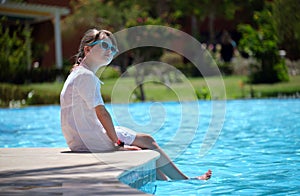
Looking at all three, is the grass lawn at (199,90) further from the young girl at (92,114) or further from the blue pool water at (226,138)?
the young girl at (92,114)

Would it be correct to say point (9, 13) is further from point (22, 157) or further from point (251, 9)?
point (22, 157)

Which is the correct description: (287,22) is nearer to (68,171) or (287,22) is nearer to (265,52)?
(265,52)

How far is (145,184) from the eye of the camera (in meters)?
4.28

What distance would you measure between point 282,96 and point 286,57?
2977mm

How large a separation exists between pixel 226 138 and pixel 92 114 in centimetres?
457

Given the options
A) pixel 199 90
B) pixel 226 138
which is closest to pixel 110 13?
pixel 199 90

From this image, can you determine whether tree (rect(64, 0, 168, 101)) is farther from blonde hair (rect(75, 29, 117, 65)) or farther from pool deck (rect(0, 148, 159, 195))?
pool deck (rect(0, 148, 159, 195))

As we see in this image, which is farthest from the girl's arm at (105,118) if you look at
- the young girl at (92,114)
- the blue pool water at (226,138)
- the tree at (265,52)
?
the tree at (265,52)

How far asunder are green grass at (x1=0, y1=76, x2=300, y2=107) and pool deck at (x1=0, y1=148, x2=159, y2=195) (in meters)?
10.5

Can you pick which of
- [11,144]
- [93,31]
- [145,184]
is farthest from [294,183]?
[11,144]

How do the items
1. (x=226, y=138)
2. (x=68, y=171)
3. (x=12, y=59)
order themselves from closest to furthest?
(x=68, y=171) → (x=226, y=138) → (x=12, y=59)

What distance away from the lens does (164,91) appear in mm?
18672

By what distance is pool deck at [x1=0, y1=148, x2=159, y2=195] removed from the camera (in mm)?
3299

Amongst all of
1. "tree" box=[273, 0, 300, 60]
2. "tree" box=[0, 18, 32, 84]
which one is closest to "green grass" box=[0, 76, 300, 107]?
"tree" box=[0, 18, 32, 84]
